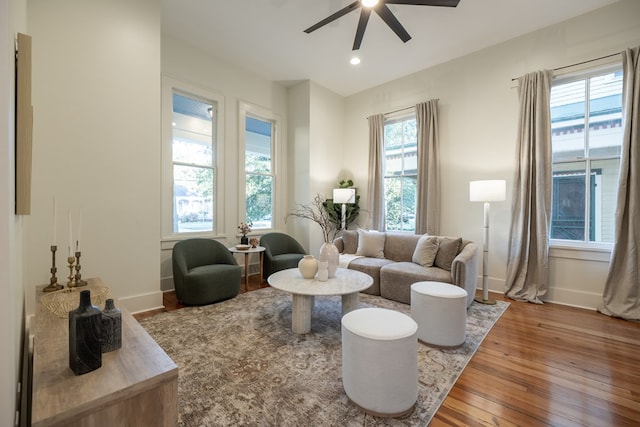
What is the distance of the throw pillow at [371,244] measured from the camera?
13.9 ft

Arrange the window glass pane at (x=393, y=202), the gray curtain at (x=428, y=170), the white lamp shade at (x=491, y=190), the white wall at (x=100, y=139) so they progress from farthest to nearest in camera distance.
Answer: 1. the window glass pane at (x=393, y=202)
2. the gray curtain at (x=428, y=170)
3. the white lamp shade at (x=491, y=190)
4. the white wall at (x=100, y=139)

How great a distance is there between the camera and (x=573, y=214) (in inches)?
139

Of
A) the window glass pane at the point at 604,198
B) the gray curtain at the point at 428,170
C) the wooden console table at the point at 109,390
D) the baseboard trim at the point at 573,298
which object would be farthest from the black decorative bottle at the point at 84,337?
the window glass pane at the point at 604,198

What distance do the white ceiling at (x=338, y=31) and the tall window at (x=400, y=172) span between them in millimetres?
947

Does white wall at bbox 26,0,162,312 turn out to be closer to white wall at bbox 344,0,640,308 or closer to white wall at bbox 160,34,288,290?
white wall at bbox 160,34,288,290

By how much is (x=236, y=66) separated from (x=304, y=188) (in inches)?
92.2

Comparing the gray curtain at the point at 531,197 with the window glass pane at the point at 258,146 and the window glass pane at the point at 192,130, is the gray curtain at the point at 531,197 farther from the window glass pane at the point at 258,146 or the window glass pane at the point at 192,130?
the window glass pane at the point at 192,130

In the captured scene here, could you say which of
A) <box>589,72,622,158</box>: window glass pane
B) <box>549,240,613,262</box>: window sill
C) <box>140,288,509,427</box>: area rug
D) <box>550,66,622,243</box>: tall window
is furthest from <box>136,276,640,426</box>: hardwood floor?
<box>589,72,622,158</box>: window glass pane

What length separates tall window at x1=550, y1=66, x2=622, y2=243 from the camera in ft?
10.8

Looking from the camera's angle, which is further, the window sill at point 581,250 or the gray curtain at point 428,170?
the gray curtain at point 428,170

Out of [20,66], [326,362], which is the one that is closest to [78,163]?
[20,66]

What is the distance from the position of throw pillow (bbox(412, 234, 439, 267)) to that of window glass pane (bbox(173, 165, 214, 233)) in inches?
125

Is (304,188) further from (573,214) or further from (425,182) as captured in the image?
(573,214)

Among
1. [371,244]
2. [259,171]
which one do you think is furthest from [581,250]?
[259,171]
